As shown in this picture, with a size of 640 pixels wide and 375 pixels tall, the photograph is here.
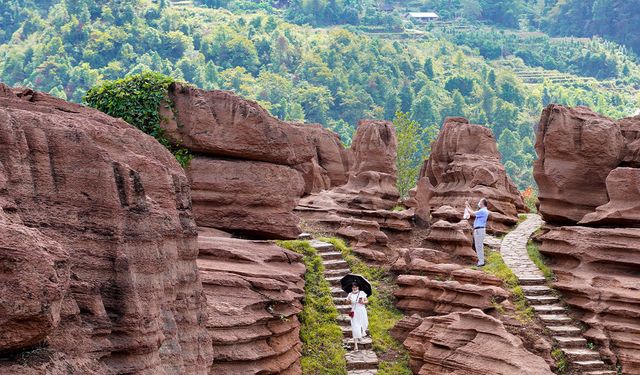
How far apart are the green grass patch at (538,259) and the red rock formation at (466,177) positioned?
3.05 m

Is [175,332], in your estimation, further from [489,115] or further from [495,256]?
[489,115]

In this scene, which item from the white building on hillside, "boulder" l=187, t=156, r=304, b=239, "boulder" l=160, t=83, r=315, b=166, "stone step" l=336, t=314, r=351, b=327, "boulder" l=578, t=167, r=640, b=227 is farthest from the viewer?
the white building on hillside

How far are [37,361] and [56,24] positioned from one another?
357 feet

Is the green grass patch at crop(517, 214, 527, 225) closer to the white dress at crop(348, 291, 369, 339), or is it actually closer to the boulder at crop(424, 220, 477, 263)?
the boulder at crop(424, 220, 477, 263)

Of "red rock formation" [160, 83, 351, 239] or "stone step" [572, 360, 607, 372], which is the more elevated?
"red rock formation" [160, 83, 351, 239]

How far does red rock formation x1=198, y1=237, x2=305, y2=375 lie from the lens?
16109mm

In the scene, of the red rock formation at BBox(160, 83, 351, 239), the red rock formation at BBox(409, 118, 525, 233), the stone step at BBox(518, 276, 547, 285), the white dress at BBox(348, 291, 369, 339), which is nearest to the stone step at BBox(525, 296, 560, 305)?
the stone step at BBox(518, 276, 547, 285)

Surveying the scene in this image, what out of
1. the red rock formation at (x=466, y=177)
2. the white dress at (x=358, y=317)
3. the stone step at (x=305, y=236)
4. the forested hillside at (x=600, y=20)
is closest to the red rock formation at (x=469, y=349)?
the white dress at (x=358, y=317)

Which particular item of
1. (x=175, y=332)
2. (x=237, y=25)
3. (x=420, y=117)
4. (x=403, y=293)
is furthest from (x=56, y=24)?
(x=175, y=332)

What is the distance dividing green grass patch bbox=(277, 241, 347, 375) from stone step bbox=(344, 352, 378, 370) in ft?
0.43

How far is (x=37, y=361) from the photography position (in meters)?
8.89

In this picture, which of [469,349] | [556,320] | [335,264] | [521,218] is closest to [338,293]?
[335,264]

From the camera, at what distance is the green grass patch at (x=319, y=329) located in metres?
20.4

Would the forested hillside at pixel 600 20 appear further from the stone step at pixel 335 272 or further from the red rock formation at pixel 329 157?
the stone step at pixel 335 272
